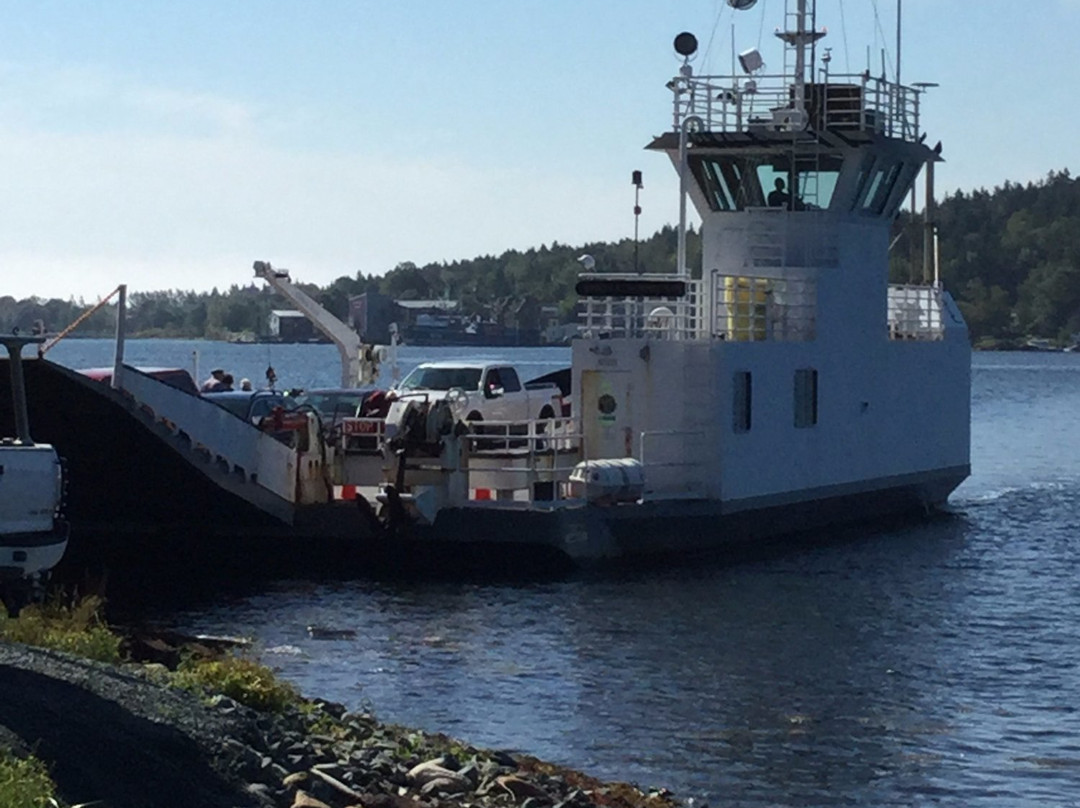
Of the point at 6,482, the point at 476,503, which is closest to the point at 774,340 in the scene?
the point at 476,503

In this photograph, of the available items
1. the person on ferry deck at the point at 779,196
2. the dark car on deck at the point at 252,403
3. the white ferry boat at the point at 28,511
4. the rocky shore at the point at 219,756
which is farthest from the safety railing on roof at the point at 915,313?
the rocky shore at the point at 219,756

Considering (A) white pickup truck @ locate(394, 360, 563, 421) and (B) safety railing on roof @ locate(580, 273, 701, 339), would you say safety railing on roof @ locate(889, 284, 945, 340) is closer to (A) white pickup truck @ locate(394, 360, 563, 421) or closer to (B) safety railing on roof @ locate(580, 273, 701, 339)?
(B) safety railing on roof @ locate(580, 273, 701, 339)

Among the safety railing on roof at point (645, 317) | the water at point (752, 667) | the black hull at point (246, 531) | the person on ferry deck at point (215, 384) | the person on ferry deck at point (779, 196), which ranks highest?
the person on ferry deck at point (779, 196)

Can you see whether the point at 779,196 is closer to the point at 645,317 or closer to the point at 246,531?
the point at 645,317

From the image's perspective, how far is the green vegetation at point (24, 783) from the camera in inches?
405

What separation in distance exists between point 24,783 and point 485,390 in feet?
73.1

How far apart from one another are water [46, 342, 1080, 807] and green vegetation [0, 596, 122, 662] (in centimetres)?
348

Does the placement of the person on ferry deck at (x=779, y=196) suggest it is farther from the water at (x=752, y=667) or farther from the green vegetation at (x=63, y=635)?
the green vegetation at (x=63, y=635)

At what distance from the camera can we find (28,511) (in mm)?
18062

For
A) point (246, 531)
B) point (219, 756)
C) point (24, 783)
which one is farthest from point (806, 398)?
point (24, 783)

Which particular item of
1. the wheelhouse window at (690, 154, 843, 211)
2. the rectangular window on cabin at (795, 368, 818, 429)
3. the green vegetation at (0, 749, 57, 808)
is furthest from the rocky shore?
the wheelhouse window at (690, 154, 843, 211)

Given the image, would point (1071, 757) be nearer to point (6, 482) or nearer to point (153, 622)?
point (6, 482)

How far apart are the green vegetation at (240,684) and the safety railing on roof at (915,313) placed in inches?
912

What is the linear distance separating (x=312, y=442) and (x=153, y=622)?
190 inches
